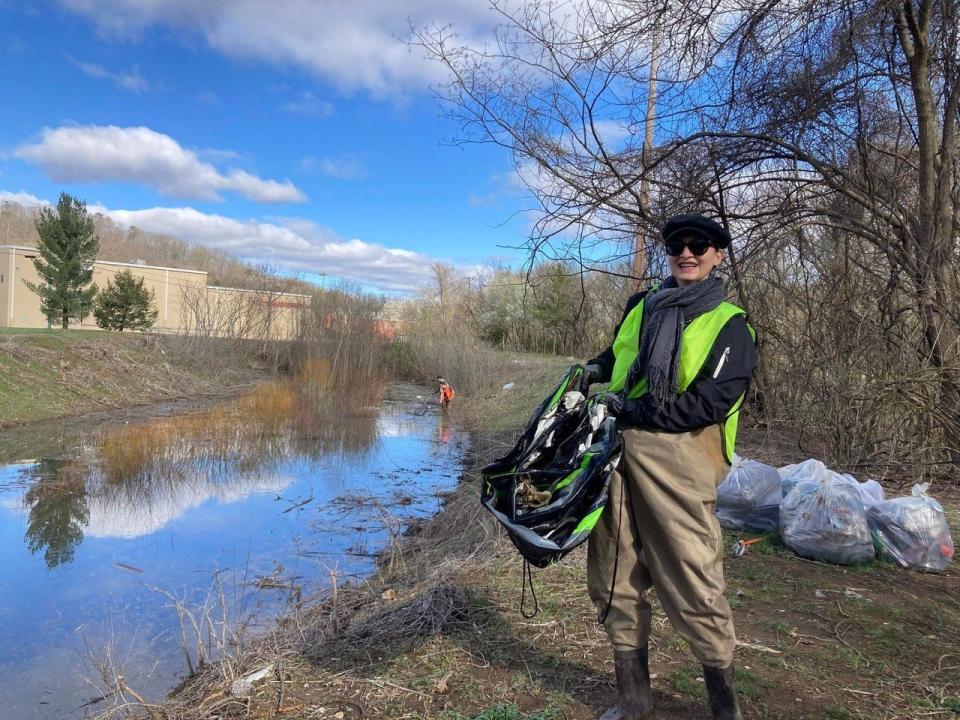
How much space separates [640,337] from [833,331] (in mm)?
5697

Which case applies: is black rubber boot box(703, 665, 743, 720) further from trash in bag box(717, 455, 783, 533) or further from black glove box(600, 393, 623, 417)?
trash in bag box(717, 455, 783, 533)

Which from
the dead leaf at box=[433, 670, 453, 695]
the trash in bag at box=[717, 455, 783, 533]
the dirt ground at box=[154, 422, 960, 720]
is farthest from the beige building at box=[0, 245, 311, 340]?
the dead leaf at box=[433, 670, 453, 695]

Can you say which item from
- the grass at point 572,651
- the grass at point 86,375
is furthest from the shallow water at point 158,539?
the grass at point 86,375

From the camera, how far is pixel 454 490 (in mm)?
10594

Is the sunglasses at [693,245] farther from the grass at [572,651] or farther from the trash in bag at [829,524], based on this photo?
the trash in bag at [829,524]

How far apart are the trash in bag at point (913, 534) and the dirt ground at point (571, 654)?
107mm

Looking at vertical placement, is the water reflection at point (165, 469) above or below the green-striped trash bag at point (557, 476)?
below

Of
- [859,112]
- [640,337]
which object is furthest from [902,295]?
[640,337]

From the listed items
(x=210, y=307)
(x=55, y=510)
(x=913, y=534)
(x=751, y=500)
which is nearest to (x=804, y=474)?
(x=751, y=500)

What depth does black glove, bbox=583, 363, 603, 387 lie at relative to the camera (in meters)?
3.04

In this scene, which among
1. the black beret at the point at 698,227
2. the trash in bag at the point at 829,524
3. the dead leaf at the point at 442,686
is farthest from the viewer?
the trash in bag at the point at 829,524

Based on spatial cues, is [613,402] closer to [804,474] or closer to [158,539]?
[804,474]

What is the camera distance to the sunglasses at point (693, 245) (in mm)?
2660

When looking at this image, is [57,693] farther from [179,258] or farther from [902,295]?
[179,258]
